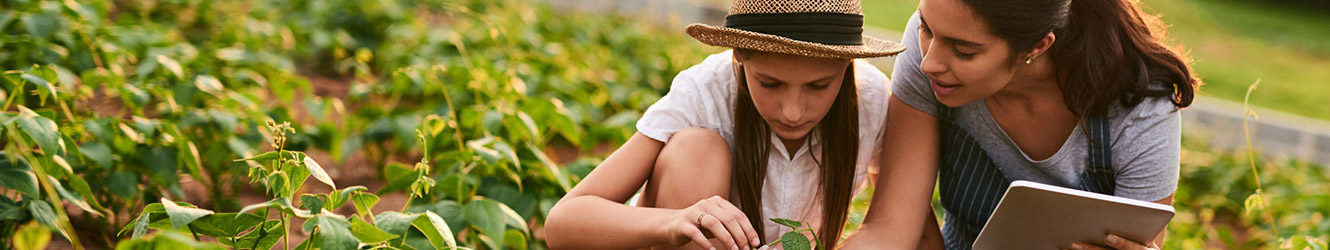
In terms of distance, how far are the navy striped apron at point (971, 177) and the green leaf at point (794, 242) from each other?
0.69 metres

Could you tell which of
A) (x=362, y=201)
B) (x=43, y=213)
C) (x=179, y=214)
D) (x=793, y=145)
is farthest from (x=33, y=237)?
(x=793, y=145)

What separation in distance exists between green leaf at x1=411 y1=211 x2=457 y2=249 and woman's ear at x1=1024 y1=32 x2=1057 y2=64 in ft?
3.69

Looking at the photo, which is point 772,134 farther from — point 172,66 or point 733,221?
point 172,66

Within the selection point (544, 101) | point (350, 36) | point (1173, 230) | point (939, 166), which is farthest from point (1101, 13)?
point (350, 36)

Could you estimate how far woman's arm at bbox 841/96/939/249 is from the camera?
223 centimetres

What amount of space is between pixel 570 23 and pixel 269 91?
2.63 metres

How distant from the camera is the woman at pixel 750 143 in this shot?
6.27ft

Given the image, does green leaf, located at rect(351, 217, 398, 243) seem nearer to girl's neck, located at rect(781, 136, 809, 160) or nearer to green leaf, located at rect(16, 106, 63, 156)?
green leaf, located at rect(16, 106, 63, 156)

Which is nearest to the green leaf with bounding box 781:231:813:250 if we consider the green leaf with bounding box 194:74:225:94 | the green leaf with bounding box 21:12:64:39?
the green leaf with bounding box 194:74:225:94

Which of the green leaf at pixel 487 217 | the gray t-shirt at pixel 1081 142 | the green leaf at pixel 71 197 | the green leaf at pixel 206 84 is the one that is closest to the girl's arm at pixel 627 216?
the green leaf at pixel 487 217

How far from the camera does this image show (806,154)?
2258 millimetres

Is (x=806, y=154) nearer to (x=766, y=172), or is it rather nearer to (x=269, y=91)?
(x=766, y=172)

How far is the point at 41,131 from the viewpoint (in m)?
1.89

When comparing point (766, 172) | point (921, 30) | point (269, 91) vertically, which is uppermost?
point (921, 30)
